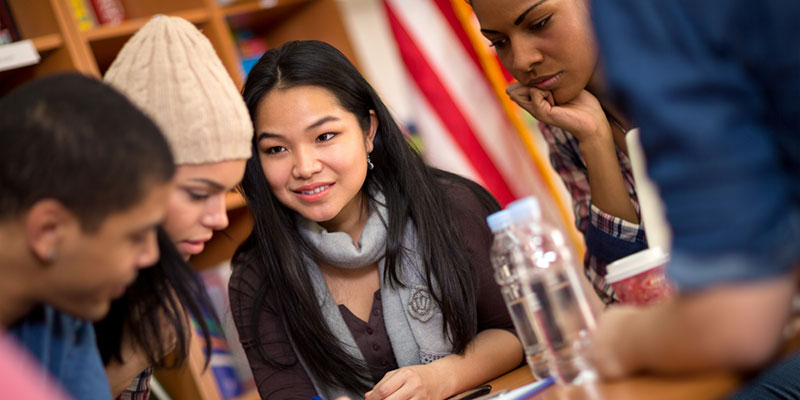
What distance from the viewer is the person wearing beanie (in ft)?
3.89

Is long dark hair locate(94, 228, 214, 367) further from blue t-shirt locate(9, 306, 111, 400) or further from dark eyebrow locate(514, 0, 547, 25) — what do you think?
dark eyebrow locate(514, 0, 547, 25)

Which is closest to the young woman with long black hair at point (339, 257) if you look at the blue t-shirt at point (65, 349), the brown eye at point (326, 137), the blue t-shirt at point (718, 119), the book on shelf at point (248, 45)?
the brown eye at point (326, 137)

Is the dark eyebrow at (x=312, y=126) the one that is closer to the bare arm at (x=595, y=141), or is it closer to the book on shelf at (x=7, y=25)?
the bare arm at (x=595, y=141)

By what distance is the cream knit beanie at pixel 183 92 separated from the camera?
118 cm

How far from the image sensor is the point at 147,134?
2.97 ft

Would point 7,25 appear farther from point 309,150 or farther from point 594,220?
point 594,220

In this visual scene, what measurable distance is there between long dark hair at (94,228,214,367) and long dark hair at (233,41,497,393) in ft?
1.10

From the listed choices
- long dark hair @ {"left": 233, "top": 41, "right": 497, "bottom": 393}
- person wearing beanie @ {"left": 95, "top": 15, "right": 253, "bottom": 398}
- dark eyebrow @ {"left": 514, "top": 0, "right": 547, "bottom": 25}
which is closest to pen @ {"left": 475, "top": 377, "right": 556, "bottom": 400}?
long dark hair @ {"left": 233, "top": 41, "right": 497, "bottom": 393}

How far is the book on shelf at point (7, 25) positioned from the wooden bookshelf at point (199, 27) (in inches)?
0.9

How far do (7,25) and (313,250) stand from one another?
1568 millimetres

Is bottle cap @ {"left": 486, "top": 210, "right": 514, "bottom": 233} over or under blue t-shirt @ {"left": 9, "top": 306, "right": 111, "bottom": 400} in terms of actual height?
under

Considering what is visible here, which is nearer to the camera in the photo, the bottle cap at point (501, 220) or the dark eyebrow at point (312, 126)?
the bottle cap at point (501, 220)

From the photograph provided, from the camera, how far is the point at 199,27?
279 cm

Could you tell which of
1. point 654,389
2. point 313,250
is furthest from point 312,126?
point 654,389
